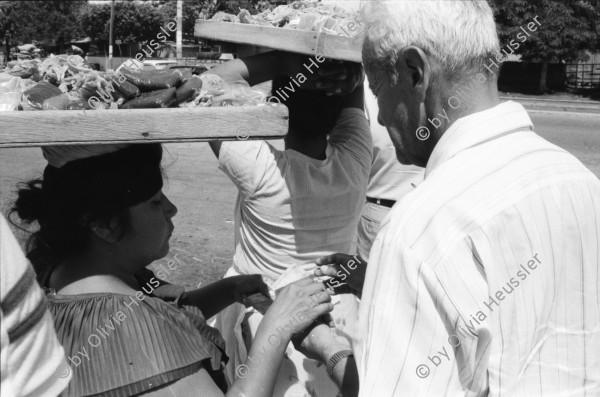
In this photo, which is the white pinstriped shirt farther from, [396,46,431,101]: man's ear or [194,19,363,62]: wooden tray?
[194,19,363,62]: wooden tray

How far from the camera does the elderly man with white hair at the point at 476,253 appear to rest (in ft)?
4.78

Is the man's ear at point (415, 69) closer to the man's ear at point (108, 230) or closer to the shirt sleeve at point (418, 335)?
the shirt sleeve at point (418, 335)

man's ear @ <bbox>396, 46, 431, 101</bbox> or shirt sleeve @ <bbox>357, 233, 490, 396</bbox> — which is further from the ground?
man's ear @ <bbox>396, 46, 431, 101</bbox>

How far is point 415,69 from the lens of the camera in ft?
5.38

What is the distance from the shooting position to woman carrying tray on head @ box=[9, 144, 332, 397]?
5.55 ft

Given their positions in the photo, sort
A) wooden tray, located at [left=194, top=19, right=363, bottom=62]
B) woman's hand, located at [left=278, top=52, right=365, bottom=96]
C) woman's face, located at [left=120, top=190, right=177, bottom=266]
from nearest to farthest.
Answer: woman's face, located at [left=120, top=190, right=177, bottom=266]
wooden tray, located at [left=194, top=19, right=363, bottom=62]
woman's hand, located at [left=278, top=52, right=365, bottom=96]

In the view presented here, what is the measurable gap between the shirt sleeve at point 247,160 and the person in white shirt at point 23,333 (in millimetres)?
1412

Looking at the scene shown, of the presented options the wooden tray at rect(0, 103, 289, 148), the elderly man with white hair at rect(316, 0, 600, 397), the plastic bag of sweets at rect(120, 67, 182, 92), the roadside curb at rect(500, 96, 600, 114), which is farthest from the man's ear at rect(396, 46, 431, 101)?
the roadside curb at rect(500, 96, 600, 114)

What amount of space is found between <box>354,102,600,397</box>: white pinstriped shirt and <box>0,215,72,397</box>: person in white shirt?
2.41 ft

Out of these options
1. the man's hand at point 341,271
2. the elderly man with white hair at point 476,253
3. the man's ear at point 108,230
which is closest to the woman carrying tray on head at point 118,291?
the man's ear at point 108,230

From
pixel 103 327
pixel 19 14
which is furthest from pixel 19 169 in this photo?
pixel 19 14

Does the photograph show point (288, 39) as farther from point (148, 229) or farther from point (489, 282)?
point (489, 282)

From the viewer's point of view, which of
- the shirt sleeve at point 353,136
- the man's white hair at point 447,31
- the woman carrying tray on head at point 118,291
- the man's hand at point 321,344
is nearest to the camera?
the man's white hair at point 447,31

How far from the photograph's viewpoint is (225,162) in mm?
2494
